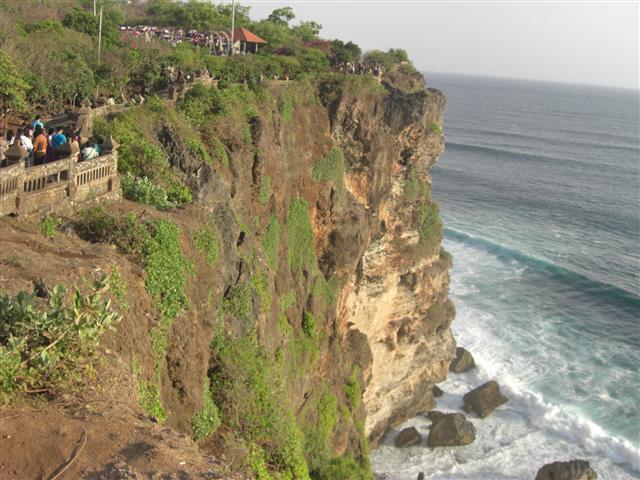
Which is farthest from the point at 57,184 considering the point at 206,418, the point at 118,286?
the point at 206,418

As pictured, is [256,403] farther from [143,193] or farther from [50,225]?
[50,225]

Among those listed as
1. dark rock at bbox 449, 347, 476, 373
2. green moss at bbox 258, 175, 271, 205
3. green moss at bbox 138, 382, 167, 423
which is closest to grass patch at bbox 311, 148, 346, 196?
green moss at bbox 258, 175, 271, 205

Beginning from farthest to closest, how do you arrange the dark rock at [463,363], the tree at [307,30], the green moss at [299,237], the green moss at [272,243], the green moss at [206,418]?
the tree at [307,30]
the dark rock at [463,363]
the green moss at [299,237]
the green moss at [272,243]
the green moss at [206,418]

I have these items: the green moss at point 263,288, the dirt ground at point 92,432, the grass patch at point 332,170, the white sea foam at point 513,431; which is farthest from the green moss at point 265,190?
the white sea foam at point 513,431

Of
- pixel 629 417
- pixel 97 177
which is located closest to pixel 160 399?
pixel 97 177

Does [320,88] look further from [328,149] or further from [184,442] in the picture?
[184,442]

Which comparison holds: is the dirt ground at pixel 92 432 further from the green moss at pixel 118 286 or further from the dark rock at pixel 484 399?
the dark rock at pixel 484 399

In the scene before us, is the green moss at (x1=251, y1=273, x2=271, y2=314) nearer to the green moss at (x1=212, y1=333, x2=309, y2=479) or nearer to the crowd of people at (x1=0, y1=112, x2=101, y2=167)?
the green moss at (x1=212, y1=333, x2=309, y2=479)

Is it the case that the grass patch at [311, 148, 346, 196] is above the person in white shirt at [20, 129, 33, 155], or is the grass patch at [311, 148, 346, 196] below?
below
